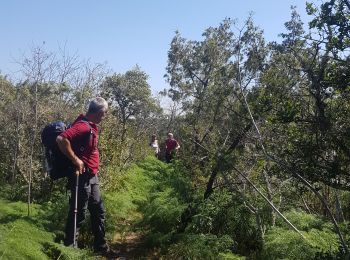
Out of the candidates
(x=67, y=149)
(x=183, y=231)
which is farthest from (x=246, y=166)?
(x=67, y=149)

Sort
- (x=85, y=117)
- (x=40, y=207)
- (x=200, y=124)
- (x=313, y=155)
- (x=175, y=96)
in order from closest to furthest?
(x=313, y=155) → (x=85, y=117) → (x=40, y=207) → (x=200, y=124) → (x=175, y=96)

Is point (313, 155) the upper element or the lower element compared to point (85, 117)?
lower

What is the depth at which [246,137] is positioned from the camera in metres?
6.16

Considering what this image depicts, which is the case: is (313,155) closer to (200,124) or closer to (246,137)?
(246,137)


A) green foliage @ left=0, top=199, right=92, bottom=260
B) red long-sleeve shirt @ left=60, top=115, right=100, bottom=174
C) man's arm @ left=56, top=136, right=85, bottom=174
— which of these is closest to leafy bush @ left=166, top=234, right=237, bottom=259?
green foliage @ left=0, top=199, right=92, bottom=260

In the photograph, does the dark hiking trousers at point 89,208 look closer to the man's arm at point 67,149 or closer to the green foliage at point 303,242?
the man's arm at point 67,149

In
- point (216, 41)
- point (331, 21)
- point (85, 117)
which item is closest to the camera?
point (331, 21)

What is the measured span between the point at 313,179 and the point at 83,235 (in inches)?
146

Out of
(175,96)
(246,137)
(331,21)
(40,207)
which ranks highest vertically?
(175,96)

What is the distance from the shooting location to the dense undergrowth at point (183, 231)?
470 cm

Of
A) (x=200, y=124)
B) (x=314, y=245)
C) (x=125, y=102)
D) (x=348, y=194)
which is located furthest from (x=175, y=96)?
(x=314, y=245)

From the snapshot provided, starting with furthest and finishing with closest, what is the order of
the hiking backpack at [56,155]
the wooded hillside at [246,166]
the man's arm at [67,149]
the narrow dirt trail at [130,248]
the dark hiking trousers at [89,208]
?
the narrow dirt trail at [130,248] → the hiking backpack at [56,155] → the dark hiking trousers at [89,208] → the man's arm at [67,149] → the wooded hillside at [246,166]

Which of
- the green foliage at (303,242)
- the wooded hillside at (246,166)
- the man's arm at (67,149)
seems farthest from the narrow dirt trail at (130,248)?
the green foliage at (303,242)

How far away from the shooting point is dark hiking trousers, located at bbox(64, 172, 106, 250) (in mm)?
5582
